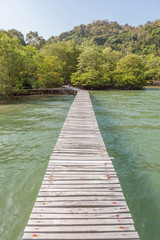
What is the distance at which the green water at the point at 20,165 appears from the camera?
9.58 ft

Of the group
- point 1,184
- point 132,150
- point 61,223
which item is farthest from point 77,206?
point 132,150

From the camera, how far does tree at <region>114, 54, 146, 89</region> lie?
30078 mm

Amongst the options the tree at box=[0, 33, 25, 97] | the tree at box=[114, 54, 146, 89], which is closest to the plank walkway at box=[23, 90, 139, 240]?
the tree at box=[0, 33, 25, 97]

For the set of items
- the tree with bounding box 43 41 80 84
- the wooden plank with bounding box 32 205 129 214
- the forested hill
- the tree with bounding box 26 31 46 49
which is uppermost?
the forested hill

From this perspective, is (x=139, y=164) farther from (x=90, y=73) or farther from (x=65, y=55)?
(x=65, y=55)

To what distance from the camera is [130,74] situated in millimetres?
30438

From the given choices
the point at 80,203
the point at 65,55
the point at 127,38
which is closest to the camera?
the point at 80,203

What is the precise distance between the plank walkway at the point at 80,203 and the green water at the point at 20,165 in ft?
3.03

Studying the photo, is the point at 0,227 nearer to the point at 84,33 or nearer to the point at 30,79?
the point at 30,79

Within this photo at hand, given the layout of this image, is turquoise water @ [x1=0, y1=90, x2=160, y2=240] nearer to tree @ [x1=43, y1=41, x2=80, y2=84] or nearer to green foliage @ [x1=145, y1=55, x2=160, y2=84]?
tree @ [x1=43, y1=41, x2=80, y2=84]

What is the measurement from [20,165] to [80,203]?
3.08 m

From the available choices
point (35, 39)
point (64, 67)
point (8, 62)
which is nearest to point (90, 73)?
point (64, 67)

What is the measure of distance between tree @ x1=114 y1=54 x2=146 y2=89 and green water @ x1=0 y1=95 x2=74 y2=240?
24.7 m

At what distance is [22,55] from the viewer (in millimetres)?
18516
